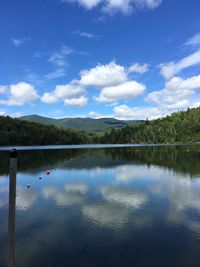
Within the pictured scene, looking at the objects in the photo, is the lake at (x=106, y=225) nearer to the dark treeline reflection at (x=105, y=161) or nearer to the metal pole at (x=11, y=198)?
the metal pole at (x=11, y=198)

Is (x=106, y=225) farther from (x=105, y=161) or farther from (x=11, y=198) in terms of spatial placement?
(x=105, y=161)

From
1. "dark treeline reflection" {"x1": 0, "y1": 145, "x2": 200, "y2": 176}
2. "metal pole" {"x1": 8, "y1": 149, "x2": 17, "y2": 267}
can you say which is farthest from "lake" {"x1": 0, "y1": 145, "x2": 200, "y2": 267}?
"dark treeline reflection" {"x1": 0, "y1": 145, "x2": 200, "y2": 176}

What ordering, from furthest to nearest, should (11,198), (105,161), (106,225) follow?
1. (105,161)
2. (106,225)
3. (11,198)

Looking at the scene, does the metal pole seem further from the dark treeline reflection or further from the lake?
the dark treeline reflection

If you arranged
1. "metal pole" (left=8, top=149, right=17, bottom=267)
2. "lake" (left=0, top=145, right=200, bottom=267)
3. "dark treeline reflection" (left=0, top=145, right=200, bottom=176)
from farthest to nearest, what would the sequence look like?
"dark treeline reflection" (left=0, top=145, right=200, bottom=176), "lake" (left=0, top=145, right=200, bottom=267), "metal pole" (left=8, top=149, right=17, bottom=267)

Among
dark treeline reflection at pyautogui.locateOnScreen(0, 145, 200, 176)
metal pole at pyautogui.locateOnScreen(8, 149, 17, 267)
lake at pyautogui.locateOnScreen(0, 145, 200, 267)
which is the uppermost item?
metal pole at pyautogui.locateOnScreen(8, 149, 17, 267)

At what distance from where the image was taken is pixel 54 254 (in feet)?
55.0

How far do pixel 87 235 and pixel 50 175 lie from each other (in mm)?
34047

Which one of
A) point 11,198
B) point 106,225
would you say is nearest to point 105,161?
point 106,225

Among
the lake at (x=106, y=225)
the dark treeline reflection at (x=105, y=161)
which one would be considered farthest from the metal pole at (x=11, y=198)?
the dark treeline reflection at (x=105, y=161)

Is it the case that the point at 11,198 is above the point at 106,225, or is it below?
above

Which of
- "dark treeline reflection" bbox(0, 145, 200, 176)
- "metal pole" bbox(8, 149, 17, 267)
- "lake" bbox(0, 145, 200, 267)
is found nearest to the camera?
"metal pole" bbox(8, 149, 17, 267)

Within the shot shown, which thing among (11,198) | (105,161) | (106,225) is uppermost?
(11,198)

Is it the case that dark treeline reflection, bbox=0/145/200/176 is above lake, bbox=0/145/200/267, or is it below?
above
